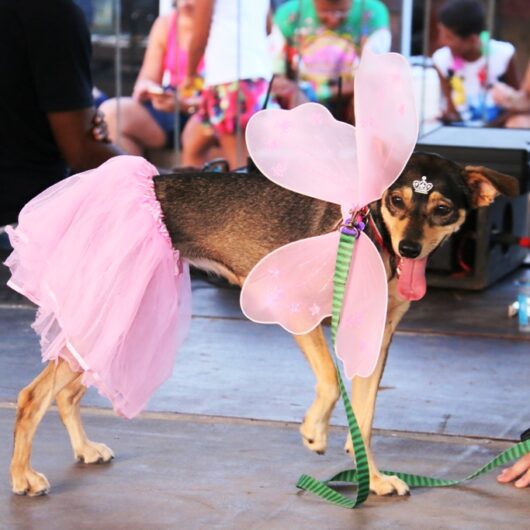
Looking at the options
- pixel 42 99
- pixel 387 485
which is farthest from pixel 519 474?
pixel 42 99

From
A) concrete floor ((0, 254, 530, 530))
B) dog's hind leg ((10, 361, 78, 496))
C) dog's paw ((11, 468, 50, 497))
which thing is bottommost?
concrete floor ((0, 254, 530, 530))

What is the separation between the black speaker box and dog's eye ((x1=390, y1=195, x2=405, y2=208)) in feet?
10.4

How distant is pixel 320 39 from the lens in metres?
8.60

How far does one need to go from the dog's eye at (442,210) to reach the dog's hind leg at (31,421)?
1276mm

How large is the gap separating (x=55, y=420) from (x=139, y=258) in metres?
1.11

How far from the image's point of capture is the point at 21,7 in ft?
19.7

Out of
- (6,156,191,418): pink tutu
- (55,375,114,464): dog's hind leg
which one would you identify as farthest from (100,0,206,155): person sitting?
(6,156,191,418): pink tutu

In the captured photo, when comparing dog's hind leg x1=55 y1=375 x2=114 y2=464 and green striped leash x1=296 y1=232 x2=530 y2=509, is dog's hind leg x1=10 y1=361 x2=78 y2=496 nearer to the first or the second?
dog's hind leg x1=55 y1=375 x2=114 y2=464

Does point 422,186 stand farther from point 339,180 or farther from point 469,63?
point 469,63

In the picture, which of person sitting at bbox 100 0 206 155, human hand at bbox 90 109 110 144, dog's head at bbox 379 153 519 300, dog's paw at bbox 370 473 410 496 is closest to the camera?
dog's head at bbox 379 153 519 300

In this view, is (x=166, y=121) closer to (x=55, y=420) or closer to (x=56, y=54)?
(x=56, y=54)

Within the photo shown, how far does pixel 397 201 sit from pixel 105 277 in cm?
94

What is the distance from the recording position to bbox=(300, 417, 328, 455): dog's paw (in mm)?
3717

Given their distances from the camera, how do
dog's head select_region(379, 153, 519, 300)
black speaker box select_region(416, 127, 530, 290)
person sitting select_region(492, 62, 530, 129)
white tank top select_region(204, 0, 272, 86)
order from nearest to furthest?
1. dog's head select_region(379, 153, 519, 300)
2. black speaker box select_region(416, 127, 530, 290)
3. white tank top select_region(204, 0, 272, 86)
4. person sitting select_region(492, 62, 530, 129)
